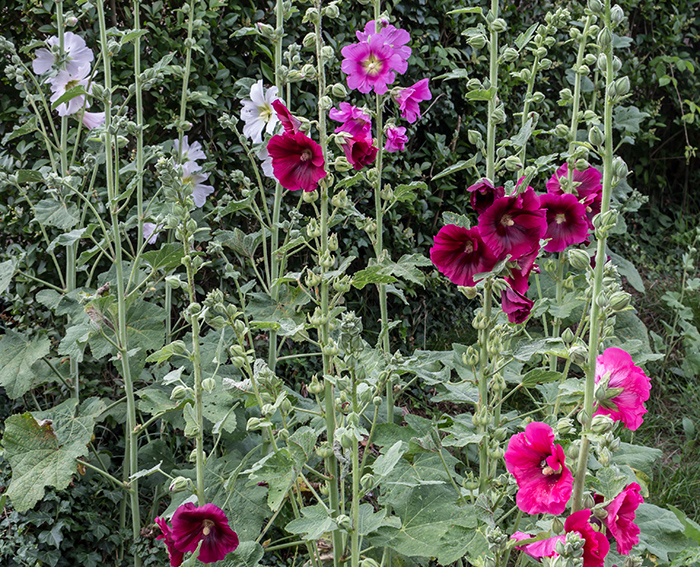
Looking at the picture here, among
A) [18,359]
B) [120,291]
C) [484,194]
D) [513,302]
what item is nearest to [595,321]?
[513,302]

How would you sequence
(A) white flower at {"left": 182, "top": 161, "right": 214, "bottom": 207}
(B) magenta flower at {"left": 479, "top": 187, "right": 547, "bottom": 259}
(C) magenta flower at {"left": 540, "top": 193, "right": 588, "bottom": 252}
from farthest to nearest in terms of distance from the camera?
(A) white flower at {"left": 182, "top": 161, "right": 214, "bottom": 207} → (C) magenta flower at {"left": 540, "top": 193, "right": 588, "bottom": 252} → (B) magenta flower at {"left": 479, "top": 187, "right": 547, "bottom": 259}

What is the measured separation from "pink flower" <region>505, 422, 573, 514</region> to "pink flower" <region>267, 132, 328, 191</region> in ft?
2.33

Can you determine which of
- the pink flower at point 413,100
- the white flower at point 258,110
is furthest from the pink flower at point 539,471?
the white flower at point 258,110

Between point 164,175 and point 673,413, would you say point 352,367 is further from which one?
point 673,413

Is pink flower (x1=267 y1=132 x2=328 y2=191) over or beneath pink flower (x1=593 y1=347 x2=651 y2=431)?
over

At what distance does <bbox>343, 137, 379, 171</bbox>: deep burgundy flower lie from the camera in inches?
59.4

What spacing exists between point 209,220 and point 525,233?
172cm

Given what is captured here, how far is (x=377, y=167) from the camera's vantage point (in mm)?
1871

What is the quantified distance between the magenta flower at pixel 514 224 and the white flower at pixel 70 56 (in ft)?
5.19

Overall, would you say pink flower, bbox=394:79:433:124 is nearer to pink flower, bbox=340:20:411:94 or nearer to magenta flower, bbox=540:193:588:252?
pink flower, bbox=340:20:411:94

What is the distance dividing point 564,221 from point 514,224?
40 cm

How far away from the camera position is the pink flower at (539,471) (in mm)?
1146

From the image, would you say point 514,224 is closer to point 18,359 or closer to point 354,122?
point 354,122

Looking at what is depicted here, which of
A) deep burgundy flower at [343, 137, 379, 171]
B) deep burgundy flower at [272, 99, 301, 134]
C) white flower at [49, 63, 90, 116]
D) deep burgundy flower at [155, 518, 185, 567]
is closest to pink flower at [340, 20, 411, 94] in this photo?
deep burgundy flower at [343, 137, 379, 171]
